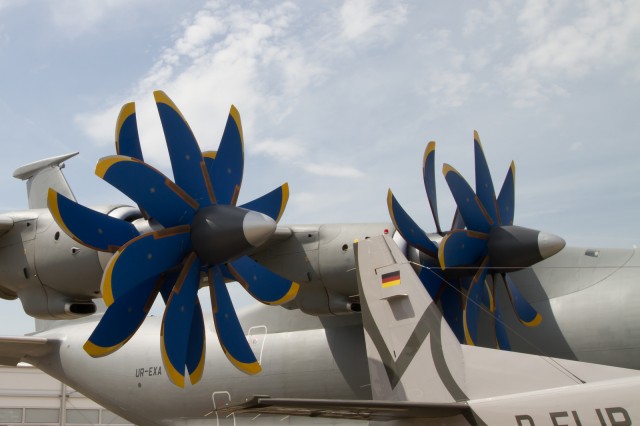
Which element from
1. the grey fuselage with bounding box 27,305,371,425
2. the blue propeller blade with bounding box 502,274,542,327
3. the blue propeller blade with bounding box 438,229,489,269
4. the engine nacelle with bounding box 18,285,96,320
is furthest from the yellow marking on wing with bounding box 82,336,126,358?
the blue propeller blade with bounding box 502,274,542,327

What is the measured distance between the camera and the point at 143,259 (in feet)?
29.7

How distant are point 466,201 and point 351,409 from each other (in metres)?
6.07

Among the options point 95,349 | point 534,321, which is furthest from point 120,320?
point 534,321

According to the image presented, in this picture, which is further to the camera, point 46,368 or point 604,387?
point 46,368

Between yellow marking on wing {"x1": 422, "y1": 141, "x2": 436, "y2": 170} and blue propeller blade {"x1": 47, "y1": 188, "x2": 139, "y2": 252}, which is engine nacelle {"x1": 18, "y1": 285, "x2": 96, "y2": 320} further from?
yellow marking on wing {"x1": 422, "y1": 141, "x2": 436, "y2": 170}

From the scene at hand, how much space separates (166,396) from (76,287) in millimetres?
3938

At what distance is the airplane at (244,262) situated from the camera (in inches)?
363

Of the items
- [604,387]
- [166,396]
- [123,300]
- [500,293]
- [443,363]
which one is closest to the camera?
[604,387]

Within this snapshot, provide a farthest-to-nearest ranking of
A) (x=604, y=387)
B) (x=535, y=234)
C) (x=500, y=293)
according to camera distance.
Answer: (x=500, y=293) < (x=535, y=234) < (x=604, y=387)

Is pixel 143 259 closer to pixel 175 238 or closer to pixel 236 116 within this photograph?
pixel 175 238

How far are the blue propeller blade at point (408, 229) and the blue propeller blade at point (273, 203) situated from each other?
59.6 inches

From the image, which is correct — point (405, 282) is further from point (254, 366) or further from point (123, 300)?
point (123, 300)

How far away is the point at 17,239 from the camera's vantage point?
10508 millimetres

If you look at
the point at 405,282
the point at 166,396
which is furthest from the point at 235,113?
the point at 166,396
